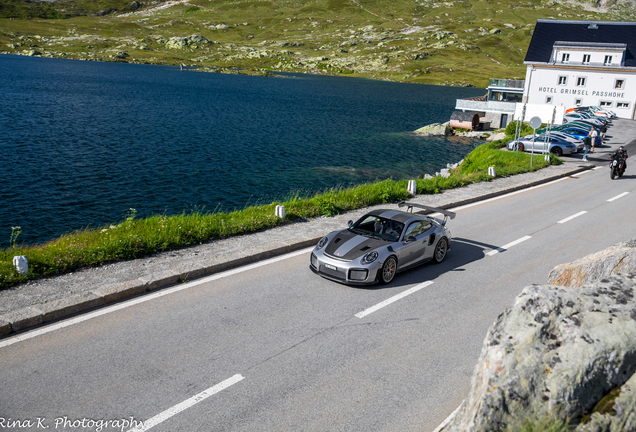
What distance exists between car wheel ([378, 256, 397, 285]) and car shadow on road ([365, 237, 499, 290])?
5.9 inches

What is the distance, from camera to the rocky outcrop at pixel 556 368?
4.88m

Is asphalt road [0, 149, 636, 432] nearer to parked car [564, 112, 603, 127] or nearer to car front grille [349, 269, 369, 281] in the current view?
car front grille [349, 269, 369, 281]

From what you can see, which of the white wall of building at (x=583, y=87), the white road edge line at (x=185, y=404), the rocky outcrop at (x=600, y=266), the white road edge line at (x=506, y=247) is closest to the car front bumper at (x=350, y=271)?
the rocky outcrop at (x=600, y=266)

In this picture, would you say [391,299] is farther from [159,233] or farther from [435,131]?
[435,131]

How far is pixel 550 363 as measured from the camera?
5062mm

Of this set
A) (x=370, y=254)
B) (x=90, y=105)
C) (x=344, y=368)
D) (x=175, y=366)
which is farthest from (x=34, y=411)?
(x=90, y=105)

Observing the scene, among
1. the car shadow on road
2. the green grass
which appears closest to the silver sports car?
the car shadow on road

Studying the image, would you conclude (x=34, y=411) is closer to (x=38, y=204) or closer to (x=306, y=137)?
(x=38, y=204)

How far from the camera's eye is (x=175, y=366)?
778 cm

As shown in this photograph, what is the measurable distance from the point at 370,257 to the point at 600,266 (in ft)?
15.4

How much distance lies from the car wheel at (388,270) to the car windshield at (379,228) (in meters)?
0.60

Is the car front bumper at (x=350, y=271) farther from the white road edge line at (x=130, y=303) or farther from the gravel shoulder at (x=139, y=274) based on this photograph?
the gravel shoulder at (x=139, y=274)

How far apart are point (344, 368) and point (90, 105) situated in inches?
2652

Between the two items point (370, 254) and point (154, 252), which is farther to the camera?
point (154, 252)
